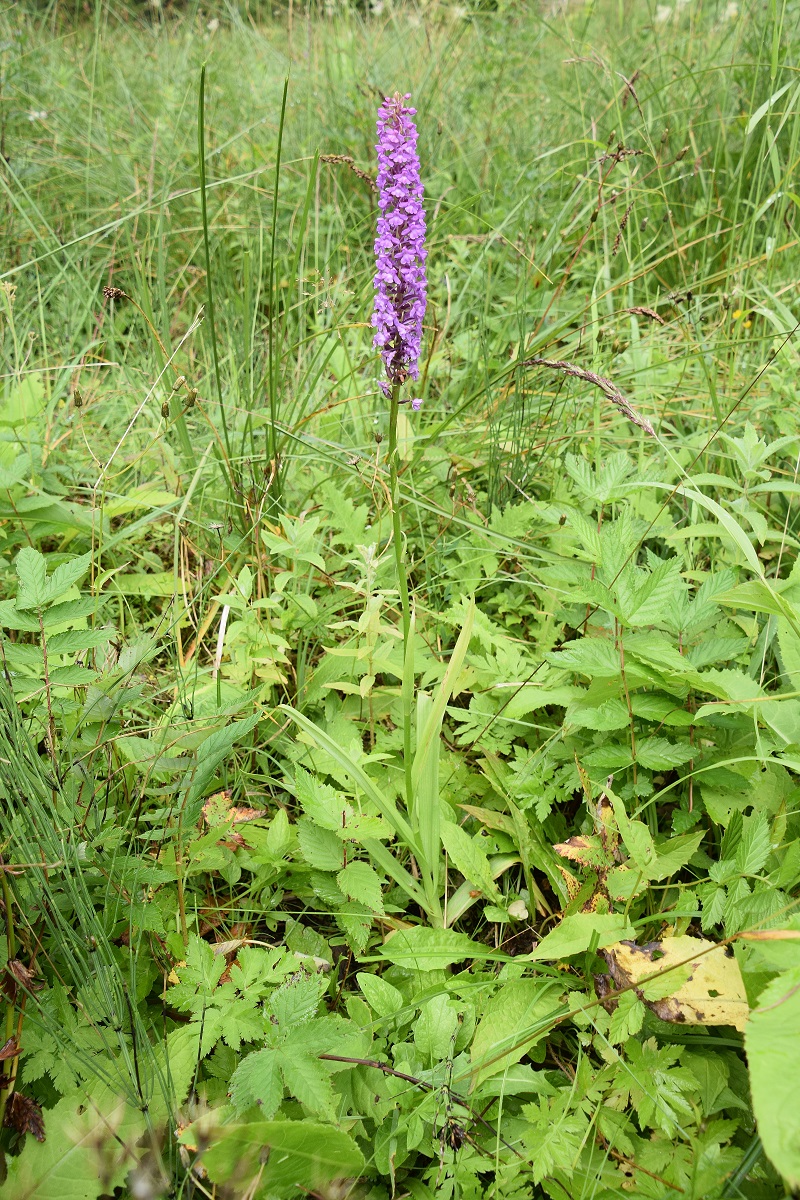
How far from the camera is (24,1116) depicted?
3.37 ft

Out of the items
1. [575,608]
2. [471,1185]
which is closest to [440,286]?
[575,608]

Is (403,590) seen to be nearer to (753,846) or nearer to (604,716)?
(604,716)

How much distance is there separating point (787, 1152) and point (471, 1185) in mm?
488

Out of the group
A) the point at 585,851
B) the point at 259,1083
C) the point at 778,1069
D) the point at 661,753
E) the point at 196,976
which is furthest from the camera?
the point at 661,753

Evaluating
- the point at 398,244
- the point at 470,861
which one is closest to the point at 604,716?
the point at 470,861

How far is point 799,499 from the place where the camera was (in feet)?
6.63

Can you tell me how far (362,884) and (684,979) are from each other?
1.67 feet

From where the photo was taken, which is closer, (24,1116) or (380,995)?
(24,1116)

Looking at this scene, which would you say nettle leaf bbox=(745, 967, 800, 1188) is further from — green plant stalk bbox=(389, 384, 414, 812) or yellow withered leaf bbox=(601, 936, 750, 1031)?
green plant stalk bbox=(389, 384, 414, 812)

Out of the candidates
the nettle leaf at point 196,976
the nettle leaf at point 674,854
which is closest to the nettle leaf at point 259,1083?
the nettle leaf at point 196,976

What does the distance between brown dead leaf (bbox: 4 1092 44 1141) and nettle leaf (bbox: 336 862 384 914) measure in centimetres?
51

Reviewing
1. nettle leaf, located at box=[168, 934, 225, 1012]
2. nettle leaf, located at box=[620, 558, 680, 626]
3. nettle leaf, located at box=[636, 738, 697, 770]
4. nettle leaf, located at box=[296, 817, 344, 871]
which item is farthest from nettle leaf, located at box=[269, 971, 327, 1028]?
nettle leaf, located at box=[620, 558, 680, 626]

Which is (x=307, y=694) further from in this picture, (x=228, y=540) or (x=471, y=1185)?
(x=471, y=1185)

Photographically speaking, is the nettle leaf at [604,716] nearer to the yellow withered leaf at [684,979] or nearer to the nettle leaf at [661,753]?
the nettle leaf at [661,753]
